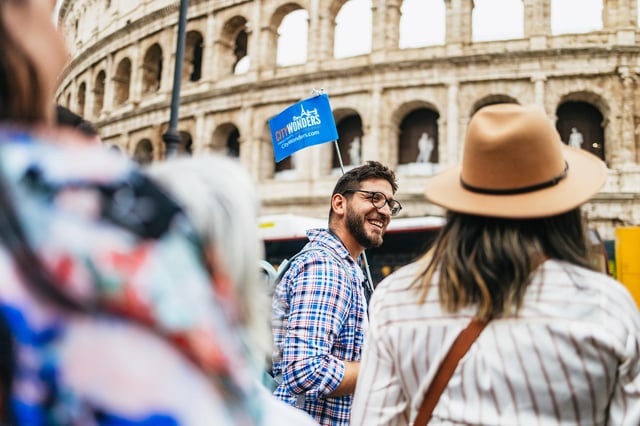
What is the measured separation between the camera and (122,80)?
2556cm

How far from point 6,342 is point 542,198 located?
1.41m

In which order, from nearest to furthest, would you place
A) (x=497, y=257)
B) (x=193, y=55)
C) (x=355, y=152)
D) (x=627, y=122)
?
(x=497, y=257) < (x=627, y=122) < (x=355, y=152) < (x=193, y=55)

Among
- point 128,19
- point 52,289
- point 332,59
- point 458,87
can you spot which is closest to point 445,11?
point 458,87

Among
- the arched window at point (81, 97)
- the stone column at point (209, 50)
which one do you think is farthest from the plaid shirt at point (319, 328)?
the arched window at point (81, 97)

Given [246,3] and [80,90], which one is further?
[80,90]

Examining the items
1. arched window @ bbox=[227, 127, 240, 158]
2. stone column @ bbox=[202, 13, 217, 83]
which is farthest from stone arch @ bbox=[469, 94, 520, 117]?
stone column @ bbox=[202, 13, 217, 83]

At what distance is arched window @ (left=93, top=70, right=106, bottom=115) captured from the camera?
87.0 ft

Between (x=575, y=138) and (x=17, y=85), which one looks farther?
(x=575, y=138)

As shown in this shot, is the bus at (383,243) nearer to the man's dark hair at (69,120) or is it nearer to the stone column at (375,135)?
the stone column at (375,135)

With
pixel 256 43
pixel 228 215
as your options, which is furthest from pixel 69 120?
pixel 256 43

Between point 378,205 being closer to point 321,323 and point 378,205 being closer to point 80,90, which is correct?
point 321,323

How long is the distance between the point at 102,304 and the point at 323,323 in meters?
1.88

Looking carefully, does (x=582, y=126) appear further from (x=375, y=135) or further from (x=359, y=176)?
(x=359, y=176)

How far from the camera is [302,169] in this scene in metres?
19.2
